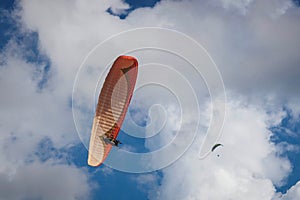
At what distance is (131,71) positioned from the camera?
227ft

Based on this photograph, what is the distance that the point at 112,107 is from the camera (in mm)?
70312

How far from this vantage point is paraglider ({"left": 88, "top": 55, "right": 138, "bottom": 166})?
6656cm

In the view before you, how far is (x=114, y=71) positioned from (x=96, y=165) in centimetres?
1657

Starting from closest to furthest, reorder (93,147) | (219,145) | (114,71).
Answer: (114,71)
(93,147)
(219,145)

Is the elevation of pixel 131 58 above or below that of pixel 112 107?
above

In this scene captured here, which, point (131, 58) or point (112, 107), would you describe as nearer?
point (131, 58)

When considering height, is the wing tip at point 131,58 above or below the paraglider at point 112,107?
above

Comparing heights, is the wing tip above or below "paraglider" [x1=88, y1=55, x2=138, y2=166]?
above

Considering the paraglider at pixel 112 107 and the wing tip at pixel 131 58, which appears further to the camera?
the paraglider at pixel 112 107

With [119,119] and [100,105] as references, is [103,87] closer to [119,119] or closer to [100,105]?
[100,105]

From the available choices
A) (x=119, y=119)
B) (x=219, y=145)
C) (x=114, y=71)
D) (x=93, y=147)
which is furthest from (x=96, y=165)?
(x=219, y=145)

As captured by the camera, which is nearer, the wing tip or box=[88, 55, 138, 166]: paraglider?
Result: the wing tip

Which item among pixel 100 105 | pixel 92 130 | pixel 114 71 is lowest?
pixel 92 130

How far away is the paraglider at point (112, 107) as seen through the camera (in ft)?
218
